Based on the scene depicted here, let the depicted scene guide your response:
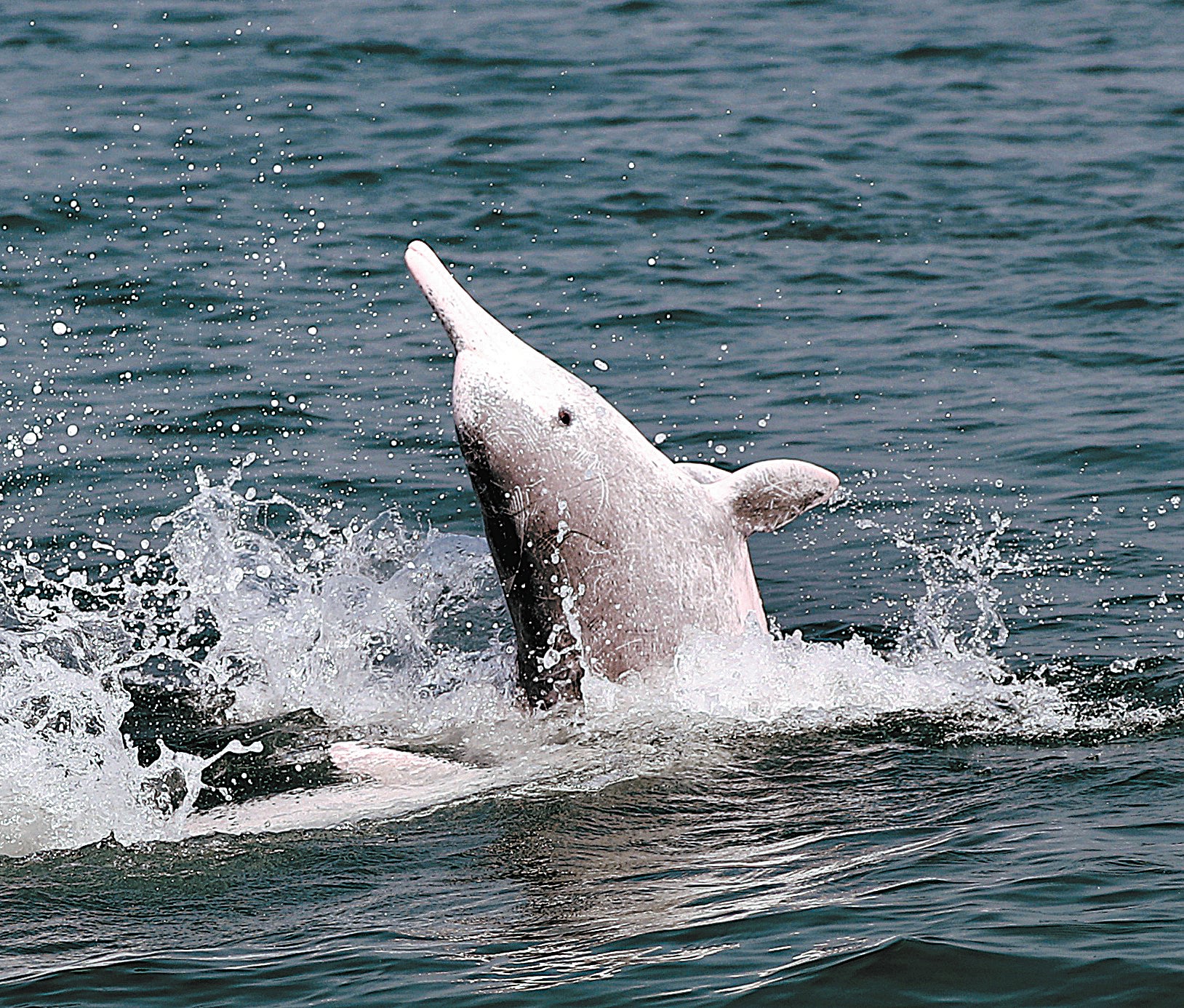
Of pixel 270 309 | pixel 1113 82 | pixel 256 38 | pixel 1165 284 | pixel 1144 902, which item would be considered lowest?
pixel 1144 902

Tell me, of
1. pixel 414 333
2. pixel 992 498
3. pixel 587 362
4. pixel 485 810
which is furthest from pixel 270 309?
pixel 485 810

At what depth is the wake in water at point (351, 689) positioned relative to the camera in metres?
7.72

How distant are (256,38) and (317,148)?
4929 mm

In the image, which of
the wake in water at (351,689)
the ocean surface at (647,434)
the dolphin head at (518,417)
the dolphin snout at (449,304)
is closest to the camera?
the ocean surface at (647,434)

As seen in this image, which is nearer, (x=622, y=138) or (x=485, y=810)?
(x=485, y=810)

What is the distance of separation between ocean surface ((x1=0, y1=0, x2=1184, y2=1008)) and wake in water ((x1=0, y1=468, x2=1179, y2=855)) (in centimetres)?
3

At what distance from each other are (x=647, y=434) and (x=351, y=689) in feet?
13.8

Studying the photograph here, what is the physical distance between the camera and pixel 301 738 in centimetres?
887

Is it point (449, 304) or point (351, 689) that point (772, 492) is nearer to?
point (449, 304)

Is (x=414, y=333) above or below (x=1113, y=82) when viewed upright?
below

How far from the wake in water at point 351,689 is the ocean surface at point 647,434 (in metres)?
0.03

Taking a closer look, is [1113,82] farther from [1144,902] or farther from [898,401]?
[1144,902]

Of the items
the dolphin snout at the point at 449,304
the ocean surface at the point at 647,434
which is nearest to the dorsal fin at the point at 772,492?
the ocean surface at the point at 647,434

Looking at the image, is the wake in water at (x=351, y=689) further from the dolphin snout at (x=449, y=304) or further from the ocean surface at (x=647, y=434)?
the dolphin snout at (x=449, y=304)
